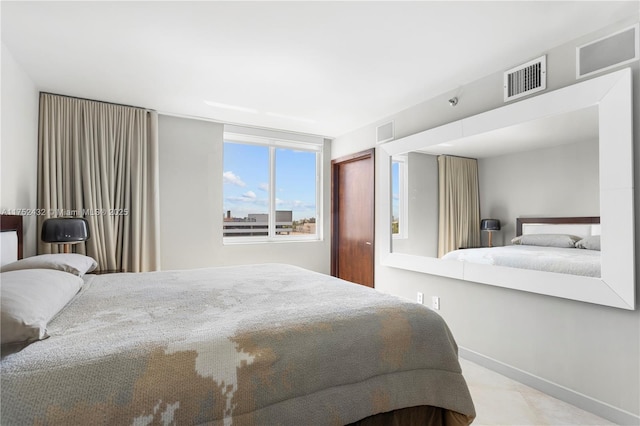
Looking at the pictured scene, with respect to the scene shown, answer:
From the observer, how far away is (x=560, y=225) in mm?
2396

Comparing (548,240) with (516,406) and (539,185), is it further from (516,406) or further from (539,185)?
(516,406)

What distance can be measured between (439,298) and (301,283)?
1755 mm

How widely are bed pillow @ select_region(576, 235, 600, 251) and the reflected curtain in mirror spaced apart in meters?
0.76

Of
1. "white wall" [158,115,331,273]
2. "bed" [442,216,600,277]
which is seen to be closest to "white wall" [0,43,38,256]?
"white wall" [158,115,331,273]

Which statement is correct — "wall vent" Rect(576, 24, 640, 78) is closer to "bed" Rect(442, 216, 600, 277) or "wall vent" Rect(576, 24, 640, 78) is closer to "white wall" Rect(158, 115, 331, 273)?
"bed" Rect(442, 216, 600, 277)

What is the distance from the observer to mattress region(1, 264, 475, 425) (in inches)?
39.3

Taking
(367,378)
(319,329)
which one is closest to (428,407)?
(367,378)

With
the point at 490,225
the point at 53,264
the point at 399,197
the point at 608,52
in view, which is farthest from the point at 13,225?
the point at 608,52

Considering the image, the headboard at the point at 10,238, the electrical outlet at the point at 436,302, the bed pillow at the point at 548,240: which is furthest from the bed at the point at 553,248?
the headboard at the point at 10,238

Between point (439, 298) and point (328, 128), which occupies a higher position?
point (328, 128)

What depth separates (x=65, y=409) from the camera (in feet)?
3.10

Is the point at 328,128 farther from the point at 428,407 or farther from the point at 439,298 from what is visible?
the point at 428,407

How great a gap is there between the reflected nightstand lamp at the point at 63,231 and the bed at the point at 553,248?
3517mm

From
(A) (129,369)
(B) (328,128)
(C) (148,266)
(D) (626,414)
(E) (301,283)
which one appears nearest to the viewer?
(A) (129,369)
